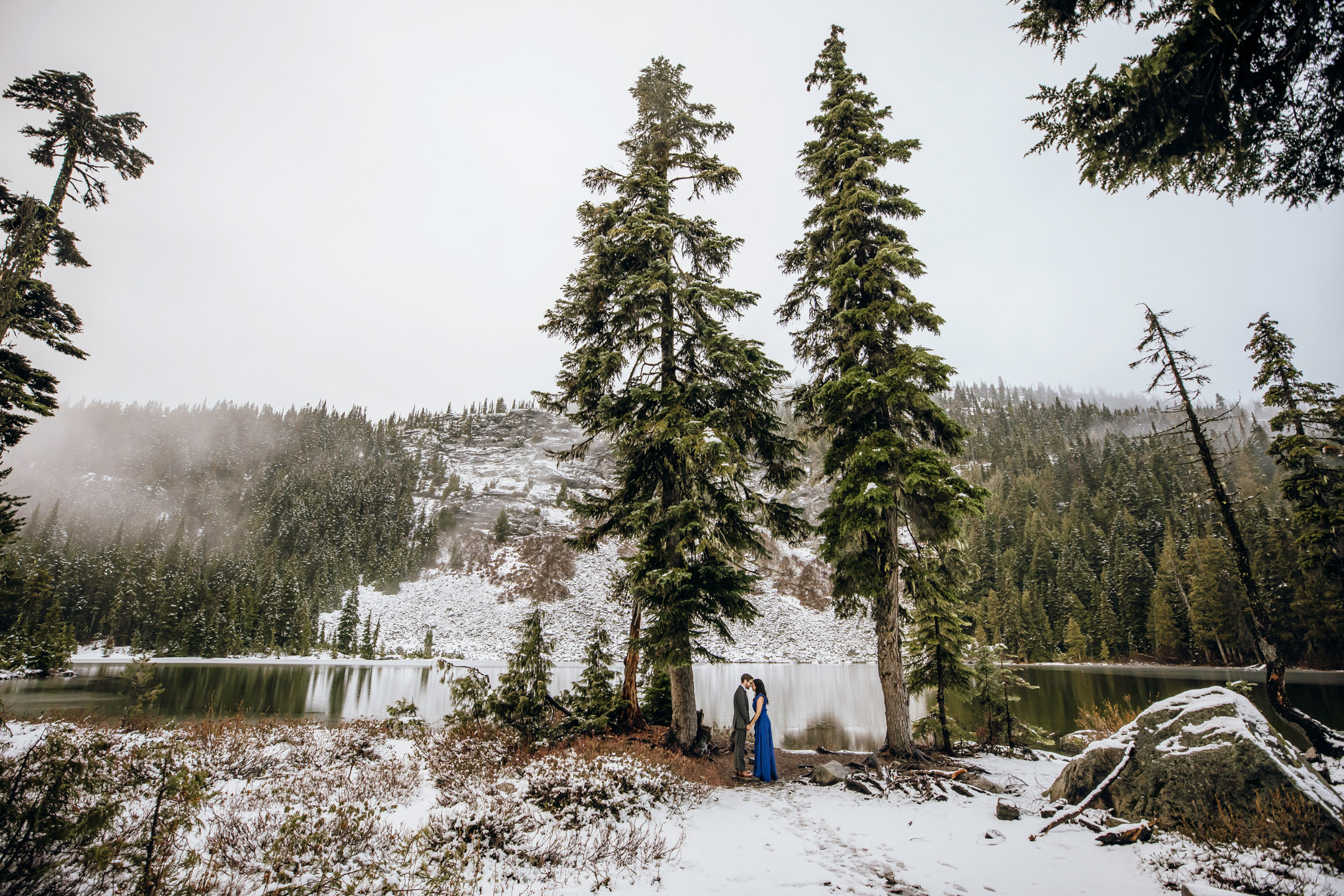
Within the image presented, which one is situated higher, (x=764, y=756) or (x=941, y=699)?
(x=941, y=699)

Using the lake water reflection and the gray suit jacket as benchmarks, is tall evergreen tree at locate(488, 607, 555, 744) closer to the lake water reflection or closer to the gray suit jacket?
the gray suit jacket

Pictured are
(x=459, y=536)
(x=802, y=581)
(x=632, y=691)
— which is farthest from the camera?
Answer: (x=459, y=536)

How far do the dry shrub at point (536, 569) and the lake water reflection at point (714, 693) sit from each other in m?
27.9

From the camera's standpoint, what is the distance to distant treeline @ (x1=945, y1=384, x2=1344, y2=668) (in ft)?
139

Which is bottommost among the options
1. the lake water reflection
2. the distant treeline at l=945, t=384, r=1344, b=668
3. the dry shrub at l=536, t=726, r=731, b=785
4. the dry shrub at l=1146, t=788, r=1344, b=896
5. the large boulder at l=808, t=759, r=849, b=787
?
the lake water reflection

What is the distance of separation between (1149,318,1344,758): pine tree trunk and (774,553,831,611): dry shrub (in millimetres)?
76683

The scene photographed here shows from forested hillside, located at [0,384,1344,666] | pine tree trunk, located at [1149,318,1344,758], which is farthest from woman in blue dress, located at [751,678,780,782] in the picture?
forested hillside, located at [0,384,1344,666]

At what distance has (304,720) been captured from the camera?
1273cm

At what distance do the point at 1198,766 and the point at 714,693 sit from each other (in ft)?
111

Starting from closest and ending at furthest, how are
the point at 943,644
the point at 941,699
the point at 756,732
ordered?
the point at 756,732 → the point at 941,699 → the point at 943,644

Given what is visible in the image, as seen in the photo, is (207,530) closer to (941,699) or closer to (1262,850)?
(941,699)

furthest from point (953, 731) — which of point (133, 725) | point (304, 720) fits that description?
point (133, 725)

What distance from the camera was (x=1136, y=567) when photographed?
53.6 meters

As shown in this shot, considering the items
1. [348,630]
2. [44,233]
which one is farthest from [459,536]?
[44,233]
